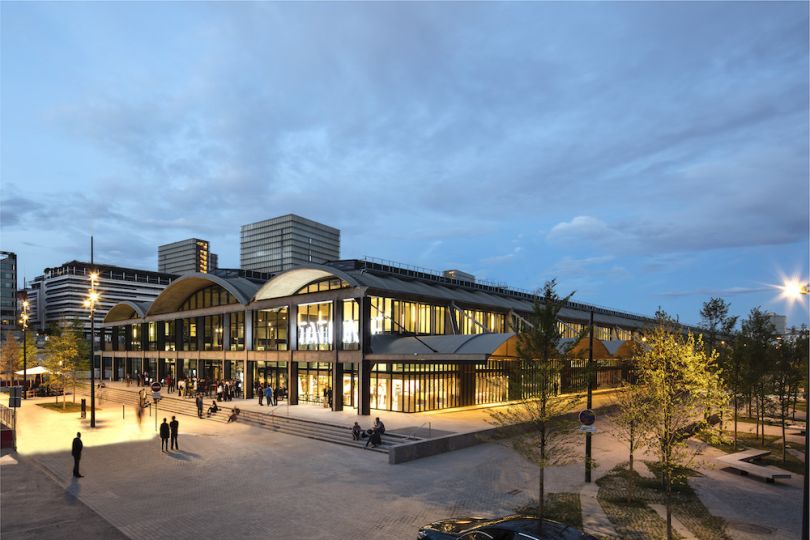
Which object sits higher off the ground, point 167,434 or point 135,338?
point 167,434

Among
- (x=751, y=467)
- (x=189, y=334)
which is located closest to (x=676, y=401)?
(x=751, y=467)

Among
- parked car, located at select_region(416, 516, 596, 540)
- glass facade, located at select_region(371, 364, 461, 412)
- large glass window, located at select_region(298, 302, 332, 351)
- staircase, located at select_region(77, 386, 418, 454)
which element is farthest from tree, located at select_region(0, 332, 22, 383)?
parked car, located at select_region(416, 516, 596, 540)

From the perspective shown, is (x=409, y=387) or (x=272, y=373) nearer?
(x=409, y=387)

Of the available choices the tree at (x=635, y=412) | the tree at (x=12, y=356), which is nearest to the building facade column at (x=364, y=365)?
the tree at (x=635, y=412)

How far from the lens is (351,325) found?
3891cm

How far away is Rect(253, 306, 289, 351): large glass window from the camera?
46219 mm

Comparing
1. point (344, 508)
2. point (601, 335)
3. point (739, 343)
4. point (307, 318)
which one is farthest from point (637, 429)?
point (601, 335)

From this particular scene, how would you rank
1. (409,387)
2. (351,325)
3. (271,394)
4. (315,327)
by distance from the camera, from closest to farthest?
(409,387), (351,325), (271,394), (315,327)

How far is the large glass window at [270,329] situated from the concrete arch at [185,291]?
7.14 ft

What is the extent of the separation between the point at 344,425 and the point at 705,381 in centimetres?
2150

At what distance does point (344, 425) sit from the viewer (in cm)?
Answer: 3109

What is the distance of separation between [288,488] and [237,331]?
3395cm

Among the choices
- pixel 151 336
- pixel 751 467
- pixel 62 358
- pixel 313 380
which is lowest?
pixel 313 380

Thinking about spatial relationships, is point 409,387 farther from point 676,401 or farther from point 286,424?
point 676,401
